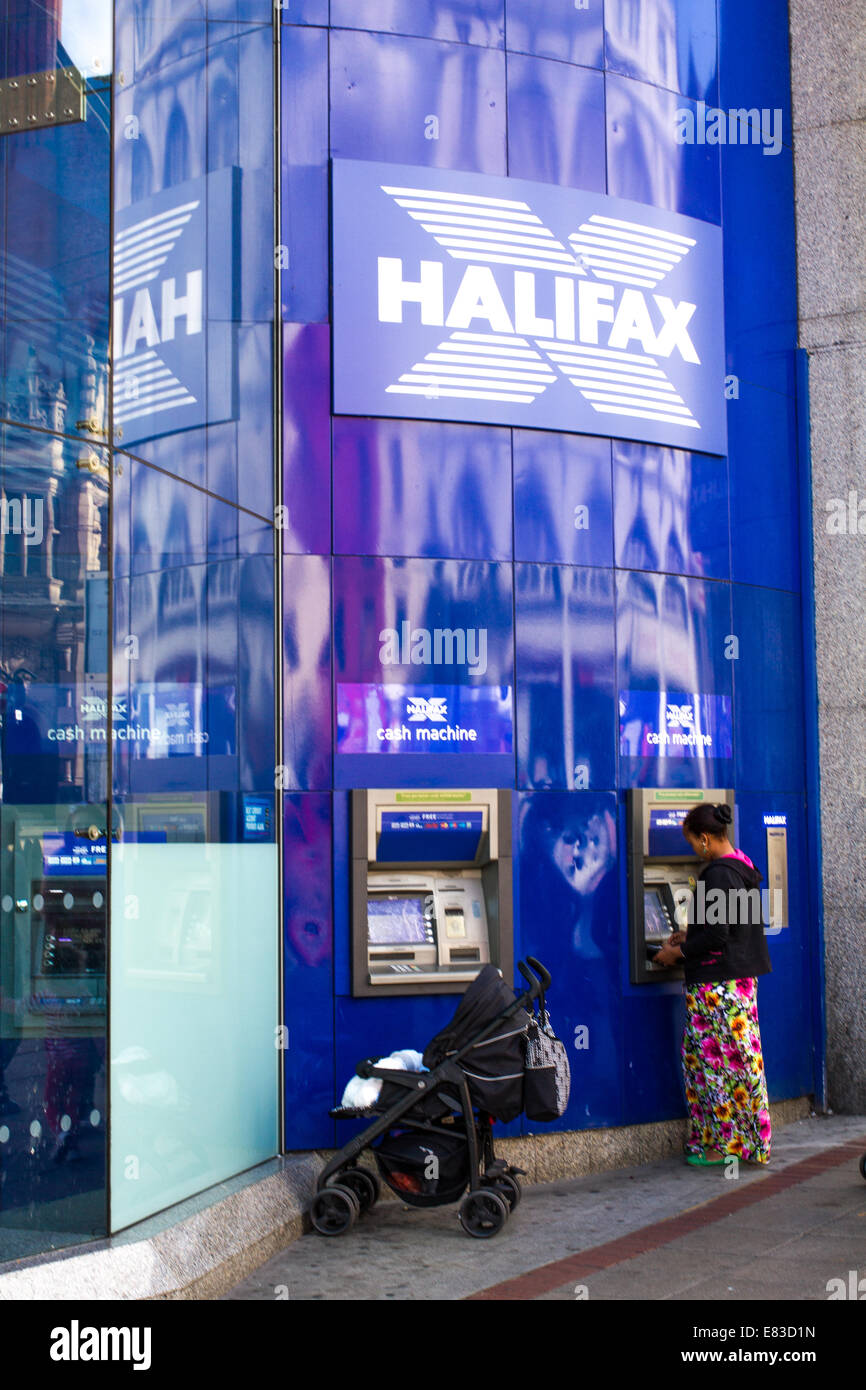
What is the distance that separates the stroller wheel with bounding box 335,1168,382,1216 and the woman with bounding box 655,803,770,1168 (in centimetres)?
176

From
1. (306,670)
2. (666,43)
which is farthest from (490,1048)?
(666,43)

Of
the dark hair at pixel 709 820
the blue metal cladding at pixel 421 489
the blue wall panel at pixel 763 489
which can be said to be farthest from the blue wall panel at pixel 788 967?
the blue metal cladding at pixel 421 489

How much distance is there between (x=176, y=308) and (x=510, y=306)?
1.79 metres

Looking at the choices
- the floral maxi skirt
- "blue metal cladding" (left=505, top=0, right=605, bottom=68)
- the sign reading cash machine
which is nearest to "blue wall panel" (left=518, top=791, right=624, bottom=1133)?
the floral maxi skirt

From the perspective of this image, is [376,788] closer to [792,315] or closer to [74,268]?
[74,268]

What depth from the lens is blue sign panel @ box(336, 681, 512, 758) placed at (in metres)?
6.46

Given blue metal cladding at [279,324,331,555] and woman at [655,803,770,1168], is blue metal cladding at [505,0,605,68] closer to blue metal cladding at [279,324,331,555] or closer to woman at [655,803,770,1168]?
blue metal cladding at [279,324,331,555]

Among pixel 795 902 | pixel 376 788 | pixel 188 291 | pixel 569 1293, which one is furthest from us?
pixel 795 902

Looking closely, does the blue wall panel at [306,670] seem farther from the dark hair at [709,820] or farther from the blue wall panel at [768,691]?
the blue wall panel at [768,691]

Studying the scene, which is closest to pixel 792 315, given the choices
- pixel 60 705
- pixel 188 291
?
pixel 188 291

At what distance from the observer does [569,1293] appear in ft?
16.0

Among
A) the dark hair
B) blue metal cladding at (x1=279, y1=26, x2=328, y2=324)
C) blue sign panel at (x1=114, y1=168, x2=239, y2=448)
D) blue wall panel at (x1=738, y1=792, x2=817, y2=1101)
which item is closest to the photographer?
blue sign panel at (x1=114, y1=168, x2=239, y2=448)
